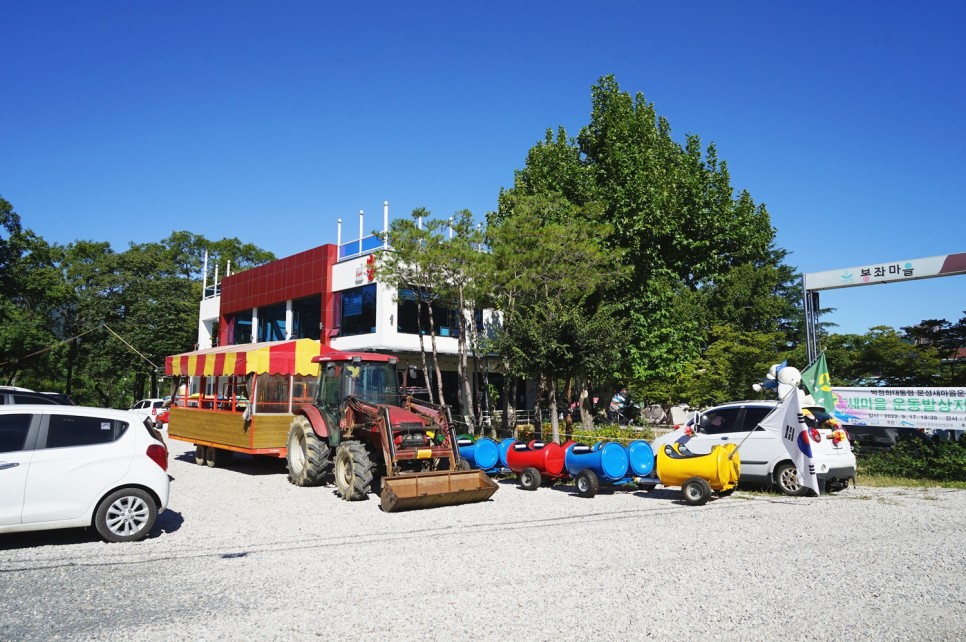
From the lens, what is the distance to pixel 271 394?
16.0m

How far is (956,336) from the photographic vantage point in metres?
27.7

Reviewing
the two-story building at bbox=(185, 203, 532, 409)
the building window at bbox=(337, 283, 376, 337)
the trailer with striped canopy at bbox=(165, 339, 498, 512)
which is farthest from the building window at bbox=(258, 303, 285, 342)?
the trailer with striped canopy at bbox=(165, 339, 498, 512)

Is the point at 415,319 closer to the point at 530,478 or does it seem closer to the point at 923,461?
the point at 530,478

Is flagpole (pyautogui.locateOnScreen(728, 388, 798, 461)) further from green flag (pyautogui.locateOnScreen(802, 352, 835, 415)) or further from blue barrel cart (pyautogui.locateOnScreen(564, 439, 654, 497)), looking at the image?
green flag (pyautogui.locateOnScreen(802, 352, 835, 415))

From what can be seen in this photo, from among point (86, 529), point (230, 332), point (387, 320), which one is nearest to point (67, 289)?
point (230, 332)

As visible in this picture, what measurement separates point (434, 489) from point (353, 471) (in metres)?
1.53

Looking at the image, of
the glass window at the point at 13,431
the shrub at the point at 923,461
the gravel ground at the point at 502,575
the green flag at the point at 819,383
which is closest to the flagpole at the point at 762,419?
the gravel ground at the point at 502,575

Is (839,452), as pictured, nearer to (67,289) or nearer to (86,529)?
(86,529)

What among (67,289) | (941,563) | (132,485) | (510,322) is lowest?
(941,563)

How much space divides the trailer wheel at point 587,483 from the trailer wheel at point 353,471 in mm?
3531

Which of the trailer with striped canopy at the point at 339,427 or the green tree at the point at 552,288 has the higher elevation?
the green tree at the point at 552,288

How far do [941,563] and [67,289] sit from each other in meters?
47.2

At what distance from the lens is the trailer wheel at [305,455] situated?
12164 mm

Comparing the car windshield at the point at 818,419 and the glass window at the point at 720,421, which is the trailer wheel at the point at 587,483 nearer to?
the glass window at the point at 720,421
